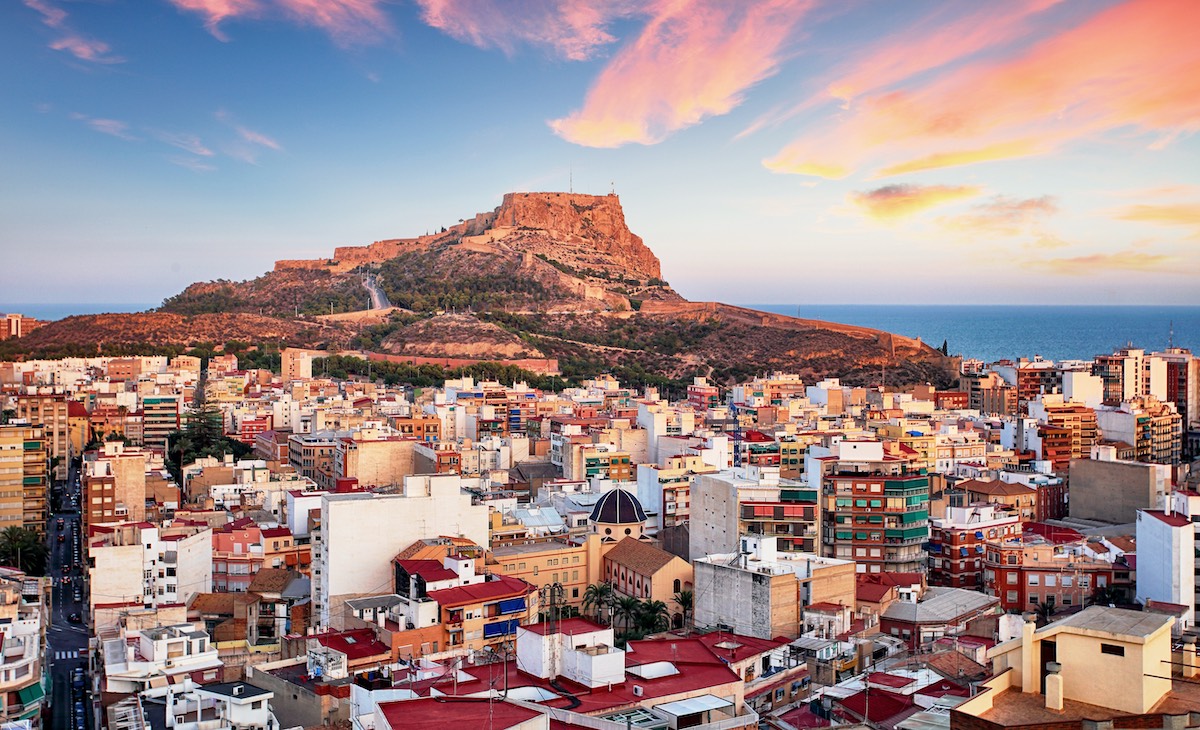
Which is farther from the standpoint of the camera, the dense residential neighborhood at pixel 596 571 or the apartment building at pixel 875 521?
the apartment building at pixel 875 521

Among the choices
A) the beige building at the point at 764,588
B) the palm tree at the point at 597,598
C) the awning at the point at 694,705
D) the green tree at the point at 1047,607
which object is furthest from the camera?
the palm tree at the point at 597,598

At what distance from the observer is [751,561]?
895 inches

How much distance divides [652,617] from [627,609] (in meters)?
0.51

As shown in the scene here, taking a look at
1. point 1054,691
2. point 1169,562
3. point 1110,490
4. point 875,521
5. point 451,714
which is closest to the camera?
point 1054,691

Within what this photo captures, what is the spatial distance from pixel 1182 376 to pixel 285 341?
5351 centimetres

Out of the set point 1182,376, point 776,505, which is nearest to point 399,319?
point 1182,376

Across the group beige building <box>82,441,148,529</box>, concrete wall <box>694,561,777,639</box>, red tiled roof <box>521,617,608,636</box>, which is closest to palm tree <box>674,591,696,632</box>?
concrete wall <box>694,561,777,639</box>

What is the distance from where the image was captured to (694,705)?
14.7 meters

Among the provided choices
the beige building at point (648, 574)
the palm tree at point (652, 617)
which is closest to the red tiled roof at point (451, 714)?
the palm tree at point (652, 617)

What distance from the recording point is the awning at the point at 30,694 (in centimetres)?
1872

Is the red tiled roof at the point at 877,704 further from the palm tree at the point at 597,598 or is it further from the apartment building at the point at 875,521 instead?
the apartment building at the point at 875,521

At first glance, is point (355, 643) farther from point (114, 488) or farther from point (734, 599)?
point (114, 488)

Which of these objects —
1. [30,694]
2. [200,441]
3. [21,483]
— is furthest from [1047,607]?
[200,441]

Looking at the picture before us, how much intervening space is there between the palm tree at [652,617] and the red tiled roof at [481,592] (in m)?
2.54
